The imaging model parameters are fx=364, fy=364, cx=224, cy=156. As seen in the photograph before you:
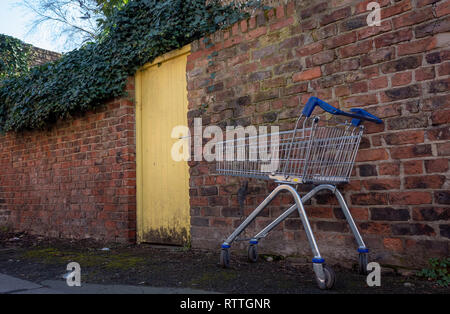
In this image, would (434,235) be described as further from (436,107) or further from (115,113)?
(115,113)

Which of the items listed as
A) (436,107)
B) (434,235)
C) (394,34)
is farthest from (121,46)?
(434,235)

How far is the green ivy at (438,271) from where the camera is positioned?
2352mm

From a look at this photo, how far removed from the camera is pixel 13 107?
21.4ft

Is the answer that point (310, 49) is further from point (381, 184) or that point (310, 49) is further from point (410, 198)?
point (410, 198)

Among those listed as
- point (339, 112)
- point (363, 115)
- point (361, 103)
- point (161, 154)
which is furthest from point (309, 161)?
point (161, 154)

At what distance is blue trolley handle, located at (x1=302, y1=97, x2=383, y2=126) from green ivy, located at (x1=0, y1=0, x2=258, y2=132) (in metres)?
1.77

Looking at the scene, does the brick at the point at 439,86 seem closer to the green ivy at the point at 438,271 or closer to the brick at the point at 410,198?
the brick at the point at 410,198

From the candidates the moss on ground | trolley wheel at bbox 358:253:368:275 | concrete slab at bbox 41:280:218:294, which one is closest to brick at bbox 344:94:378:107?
trolley wheel at bbox 358:253:368:275

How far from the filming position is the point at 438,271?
2.41 metres

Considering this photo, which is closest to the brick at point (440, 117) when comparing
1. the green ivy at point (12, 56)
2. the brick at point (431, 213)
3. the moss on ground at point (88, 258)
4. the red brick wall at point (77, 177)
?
the brick at point (431, 213)

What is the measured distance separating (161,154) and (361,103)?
8.43 ft

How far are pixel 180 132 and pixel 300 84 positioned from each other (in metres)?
1.66

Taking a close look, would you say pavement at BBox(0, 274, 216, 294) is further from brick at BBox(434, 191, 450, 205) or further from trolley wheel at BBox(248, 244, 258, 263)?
brick at BBox(434, 191, 450, 205)

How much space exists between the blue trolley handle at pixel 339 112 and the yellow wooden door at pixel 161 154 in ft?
6.94
